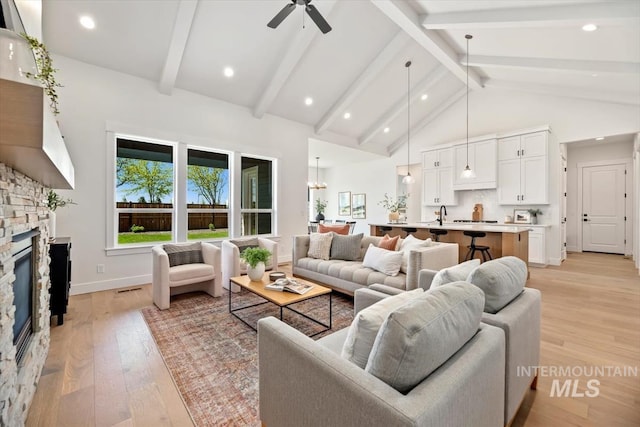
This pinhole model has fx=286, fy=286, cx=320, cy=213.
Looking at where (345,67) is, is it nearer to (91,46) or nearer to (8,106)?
(91,46)

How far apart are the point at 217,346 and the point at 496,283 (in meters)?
2.20

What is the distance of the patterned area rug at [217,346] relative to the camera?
5.76 feet

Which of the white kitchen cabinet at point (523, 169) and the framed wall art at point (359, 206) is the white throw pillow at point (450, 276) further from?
the framed wall art at point (359, 206)

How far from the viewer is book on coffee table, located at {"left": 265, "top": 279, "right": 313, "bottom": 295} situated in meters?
2.79

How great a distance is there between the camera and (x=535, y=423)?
1622 mm

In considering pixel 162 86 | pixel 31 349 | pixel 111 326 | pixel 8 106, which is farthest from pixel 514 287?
pixel 162 86

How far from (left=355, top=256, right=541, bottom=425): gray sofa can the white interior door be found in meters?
7.34

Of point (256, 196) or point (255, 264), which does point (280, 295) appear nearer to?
point (255, 264)

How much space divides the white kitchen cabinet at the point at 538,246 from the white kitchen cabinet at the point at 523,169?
0.63 metres

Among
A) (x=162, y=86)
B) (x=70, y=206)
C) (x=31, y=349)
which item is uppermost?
(x=162, y=86)

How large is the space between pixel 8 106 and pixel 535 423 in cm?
274

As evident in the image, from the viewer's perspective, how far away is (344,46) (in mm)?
4789

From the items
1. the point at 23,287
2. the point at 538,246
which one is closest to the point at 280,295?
the point at 23,287

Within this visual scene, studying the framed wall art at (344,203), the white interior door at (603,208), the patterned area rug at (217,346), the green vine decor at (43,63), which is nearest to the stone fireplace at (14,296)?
the green vine decor at (43,63)
